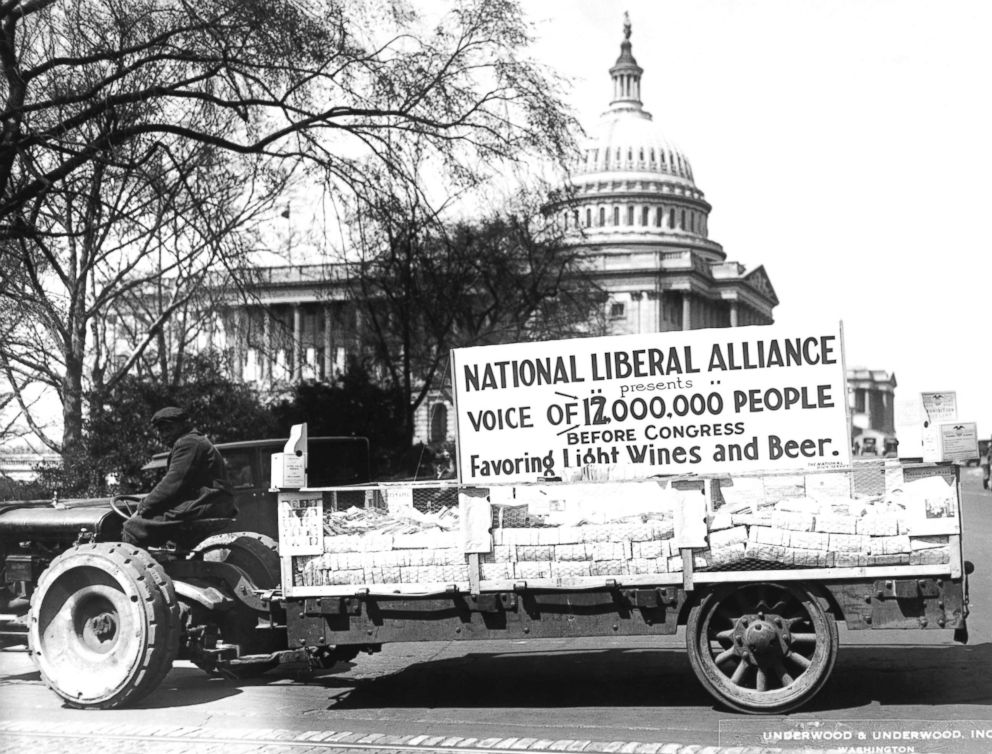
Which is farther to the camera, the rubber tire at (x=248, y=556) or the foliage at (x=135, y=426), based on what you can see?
the foliage at (x=135, y=426)

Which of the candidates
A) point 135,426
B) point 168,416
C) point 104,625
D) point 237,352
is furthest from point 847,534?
point 237,352

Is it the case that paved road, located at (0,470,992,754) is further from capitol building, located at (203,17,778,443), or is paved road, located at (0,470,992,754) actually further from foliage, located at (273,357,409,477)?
capitol building, located at (203,17,778,443)

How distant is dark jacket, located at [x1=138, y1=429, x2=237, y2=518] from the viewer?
8.00 meters

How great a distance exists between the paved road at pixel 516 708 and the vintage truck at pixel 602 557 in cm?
31

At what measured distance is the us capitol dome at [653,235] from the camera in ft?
358

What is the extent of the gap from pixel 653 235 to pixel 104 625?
114202 mm

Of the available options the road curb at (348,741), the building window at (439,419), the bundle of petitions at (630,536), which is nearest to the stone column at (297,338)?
the bundle of petitions at (630,536)

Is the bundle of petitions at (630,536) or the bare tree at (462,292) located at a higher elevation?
the bare tree at (462,292)

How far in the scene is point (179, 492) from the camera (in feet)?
26.3

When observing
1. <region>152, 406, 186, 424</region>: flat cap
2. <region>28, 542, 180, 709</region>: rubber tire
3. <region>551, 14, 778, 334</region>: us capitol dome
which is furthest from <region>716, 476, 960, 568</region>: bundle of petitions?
<region>551, 14, 778, 334</region>: us capitol dome

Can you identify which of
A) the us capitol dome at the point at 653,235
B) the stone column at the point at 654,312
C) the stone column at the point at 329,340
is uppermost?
the us capitol dome at the point at 653,235

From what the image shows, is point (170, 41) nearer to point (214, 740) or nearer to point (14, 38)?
point (14, 38)

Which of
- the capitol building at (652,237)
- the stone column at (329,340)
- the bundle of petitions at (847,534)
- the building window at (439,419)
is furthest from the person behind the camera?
the capitol building at (652,237)

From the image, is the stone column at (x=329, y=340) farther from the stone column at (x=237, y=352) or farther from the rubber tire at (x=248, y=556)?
the rubber tire at (x=248, y=556)
